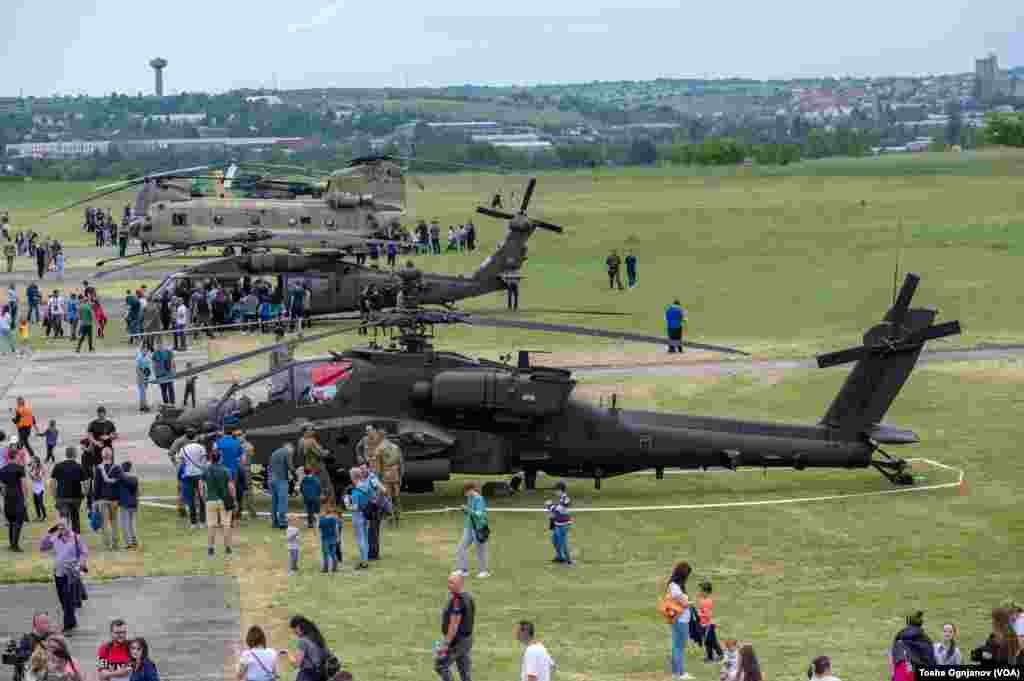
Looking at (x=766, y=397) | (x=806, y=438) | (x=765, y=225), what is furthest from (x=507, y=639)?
(x=765, y=225)

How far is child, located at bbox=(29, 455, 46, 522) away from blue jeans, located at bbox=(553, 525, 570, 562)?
7.29 meters

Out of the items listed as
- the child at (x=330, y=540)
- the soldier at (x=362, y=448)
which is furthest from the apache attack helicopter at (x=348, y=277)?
the child at (x=330, y=540)

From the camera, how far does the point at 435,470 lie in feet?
83.9

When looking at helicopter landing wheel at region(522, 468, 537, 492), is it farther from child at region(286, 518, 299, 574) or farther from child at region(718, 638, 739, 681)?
child at region(718, 638, 739, 681)

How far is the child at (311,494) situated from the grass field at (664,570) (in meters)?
0.33

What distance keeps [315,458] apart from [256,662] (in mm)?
8876

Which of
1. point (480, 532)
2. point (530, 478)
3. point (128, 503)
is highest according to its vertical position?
point (480, 532)

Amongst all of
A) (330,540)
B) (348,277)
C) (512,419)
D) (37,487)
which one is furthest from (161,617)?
(348,277)

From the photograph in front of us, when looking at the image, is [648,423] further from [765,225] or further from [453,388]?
[765,225]

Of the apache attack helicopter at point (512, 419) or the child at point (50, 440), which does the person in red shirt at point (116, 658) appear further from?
the child at point (50, 440)

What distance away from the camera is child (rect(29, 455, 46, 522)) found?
25.0 metres

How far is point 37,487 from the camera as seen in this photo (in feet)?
82.5

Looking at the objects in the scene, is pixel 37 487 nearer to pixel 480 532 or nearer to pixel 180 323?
pixel 480 532

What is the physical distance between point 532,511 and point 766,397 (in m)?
10.4
